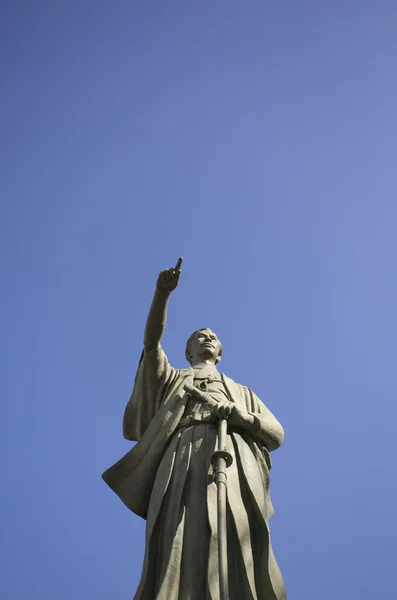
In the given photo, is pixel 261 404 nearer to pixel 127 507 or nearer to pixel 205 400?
pixel 205 400

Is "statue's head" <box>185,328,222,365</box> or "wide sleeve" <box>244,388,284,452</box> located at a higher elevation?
"statue's head" <box>185,328,222,365</box>

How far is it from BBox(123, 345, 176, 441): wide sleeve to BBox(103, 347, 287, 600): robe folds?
2 centimetres

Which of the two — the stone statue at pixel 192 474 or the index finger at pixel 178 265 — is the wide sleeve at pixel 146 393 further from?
the index finger at pixel 178 265

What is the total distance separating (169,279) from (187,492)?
3.55 m

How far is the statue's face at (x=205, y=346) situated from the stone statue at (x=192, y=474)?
2 centimetres

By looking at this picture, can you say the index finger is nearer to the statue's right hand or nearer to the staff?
the statue's right hand

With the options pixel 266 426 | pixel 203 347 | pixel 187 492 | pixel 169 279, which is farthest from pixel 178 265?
pixel 187 492

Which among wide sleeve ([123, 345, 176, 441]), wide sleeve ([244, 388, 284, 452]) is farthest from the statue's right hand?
wide sleeve ([244, 388, 284, 452])

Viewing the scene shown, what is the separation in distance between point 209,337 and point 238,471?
11.7 feet

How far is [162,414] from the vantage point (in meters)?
11.6

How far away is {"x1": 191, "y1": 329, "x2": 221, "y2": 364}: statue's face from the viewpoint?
13.4 meters

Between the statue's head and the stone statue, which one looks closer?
the stone statue

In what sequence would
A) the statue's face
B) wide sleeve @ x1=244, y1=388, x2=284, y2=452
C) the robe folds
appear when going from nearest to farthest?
1. the robe folds
2. wide sleeve @ x1=244, y1=388, x2=284, y2=452
3. the statue's face

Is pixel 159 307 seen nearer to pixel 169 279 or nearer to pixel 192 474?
pixel 169 279
